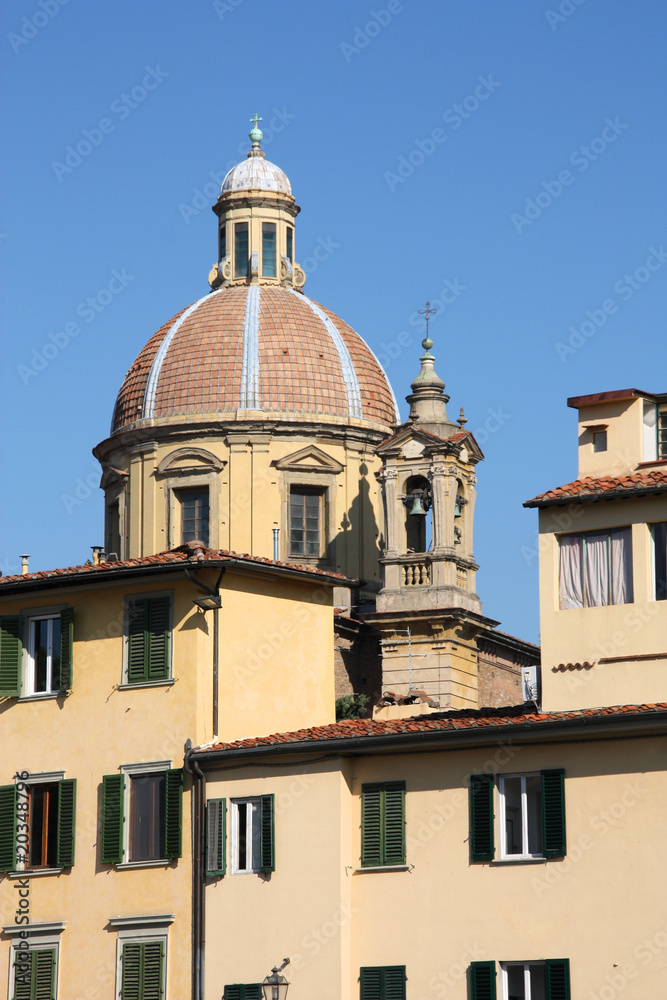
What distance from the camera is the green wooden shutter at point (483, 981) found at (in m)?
31.6

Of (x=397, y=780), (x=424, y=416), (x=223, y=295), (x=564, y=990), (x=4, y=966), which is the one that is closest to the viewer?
(x=564, y=990)

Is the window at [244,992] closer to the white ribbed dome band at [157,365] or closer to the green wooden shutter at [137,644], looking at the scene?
the green wooden shutter at [137,644]

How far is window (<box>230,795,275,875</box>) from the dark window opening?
138 centimetres

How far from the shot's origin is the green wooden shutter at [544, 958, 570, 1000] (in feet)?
102

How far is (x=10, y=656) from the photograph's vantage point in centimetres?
3772

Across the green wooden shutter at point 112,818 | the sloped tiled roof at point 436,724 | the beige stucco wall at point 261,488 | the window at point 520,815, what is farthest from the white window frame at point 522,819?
the beige stucco wall at point 261,488

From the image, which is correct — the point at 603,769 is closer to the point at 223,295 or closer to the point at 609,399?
the point at 609,399

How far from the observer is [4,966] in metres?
35.8

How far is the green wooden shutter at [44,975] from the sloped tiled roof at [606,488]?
34.9 ft

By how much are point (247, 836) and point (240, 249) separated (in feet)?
132

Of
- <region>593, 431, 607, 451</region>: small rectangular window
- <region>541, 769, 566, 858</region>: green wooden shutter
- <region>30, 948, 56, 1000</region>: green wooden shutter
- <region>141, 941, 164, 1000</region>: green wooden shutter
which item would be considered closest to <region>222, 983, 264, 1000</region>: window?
<region>141, 941, 164, 1000</region>: green wooden shutter

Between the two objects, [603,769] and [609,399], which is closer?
[603,769]

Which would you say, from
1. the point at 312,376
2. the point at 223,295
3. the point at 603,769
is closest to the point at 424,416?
the point at 312,376

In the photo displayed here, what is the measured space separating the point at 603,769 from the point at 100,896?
351 inches
